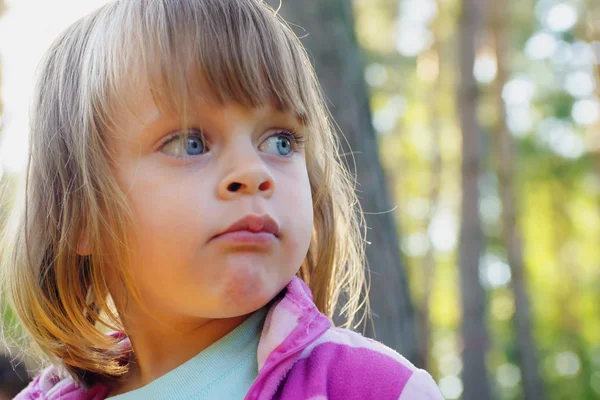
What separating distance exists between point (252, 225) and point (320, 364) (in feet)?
0.98

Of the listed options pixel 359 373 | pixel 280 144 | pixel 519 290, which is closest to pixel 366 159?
pixel 280 144

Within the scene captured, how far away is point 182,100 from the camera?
1.42m

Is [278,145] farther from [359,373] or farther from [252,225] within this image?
[359,373]

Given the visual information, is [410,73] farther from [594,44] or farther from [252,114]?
[252,114]

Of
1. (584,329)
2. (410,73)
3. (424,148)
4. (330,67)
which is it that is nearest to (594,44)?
(410,73)

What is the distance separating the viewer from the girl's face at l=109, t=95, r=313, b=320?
4.52ft

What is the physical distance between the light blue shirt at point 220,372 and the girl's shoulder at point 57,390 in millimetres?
288

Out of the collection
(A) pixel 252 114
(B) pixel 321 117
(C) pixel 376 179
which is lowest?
(C) pixel 376 179

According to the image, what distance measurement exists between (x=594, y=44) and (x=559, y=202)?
6.44m

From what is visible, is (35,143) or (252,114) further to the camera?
(35,143)

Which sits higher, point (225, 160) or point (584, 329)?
point (225, 160)

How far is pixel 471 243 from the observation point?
827 cm

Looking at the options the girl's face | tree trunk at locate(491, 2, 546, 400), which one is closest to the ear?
the girl's face

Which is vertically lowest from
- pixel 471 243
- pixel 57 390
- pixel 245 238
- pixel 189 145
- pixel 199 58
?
pixel 471 243
